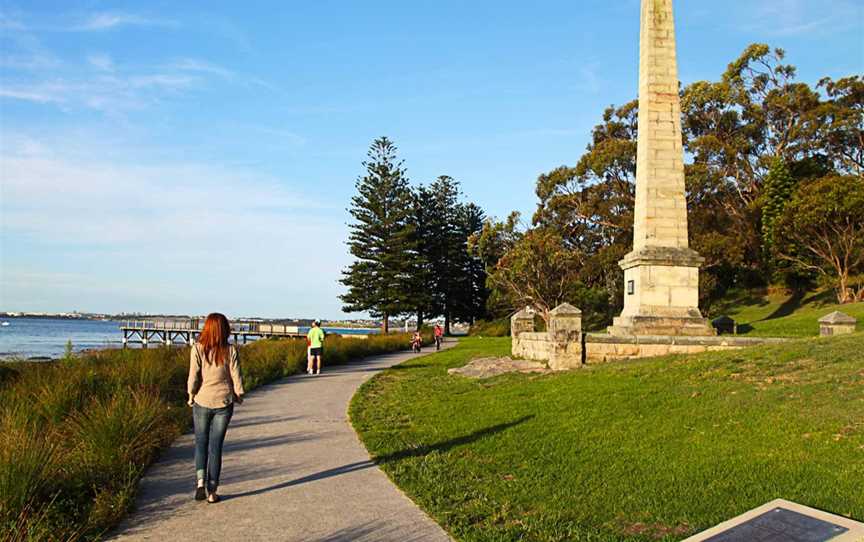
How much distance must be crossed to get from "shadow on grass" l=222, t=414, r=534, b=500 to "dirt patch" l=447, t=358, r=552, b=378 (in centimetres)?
573

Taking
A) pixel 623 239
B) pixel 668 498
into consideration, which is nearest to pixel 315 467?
pixel 668 498

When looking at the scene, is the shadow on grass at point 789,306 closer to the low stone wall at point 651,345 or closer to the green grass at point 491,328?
the green grass at point 491,328

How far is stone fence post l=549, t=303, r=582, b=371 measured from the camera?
14.4m

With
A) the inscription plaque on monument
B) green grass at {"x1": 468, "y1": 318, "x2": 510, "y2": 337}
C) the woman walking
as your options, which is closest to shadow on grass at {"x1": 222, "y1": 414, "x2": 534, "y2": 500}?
the woman walking

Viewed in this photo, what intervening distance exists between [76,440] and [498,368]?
10703 millimetres

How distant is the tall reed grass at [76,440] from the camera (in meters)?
4.91

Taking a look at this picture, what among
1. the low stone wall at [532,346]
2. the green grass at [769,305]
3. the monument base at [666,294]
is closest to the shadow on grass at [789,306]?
the green grass at [769,305]

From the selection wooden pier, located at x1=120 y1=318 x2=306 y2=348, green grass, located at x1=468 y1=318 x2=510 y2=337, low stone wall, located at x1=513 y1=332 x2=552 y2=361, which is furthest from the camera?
wooden pier, located at x1=120 y1=318 x2=306 y2=348

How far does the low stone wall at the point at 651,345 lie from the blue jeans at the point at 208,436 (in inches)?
397

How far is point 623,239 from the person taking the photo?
44.7 meters

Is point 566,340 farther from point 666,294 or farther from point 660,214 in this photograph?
point 660,214

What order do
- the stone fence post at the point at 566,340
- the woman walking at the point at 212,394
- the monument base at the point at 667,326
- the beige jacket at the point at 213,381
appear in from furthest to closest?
1. the monument base at the point at 667,326
2. the stone fence post at the point at 566,340
3. the beige jacket at the point at 213,381
4. the woman walking at the point at 212,394

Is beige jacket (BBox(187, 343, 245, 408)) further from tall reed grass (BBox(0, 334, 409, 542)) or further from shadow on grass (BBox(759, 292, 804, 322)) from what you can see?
shadow on grass (BBox(759, 292, 804, 322))

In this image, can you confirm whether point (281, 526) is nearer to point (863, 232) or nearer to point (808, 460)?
point (808, 460)
